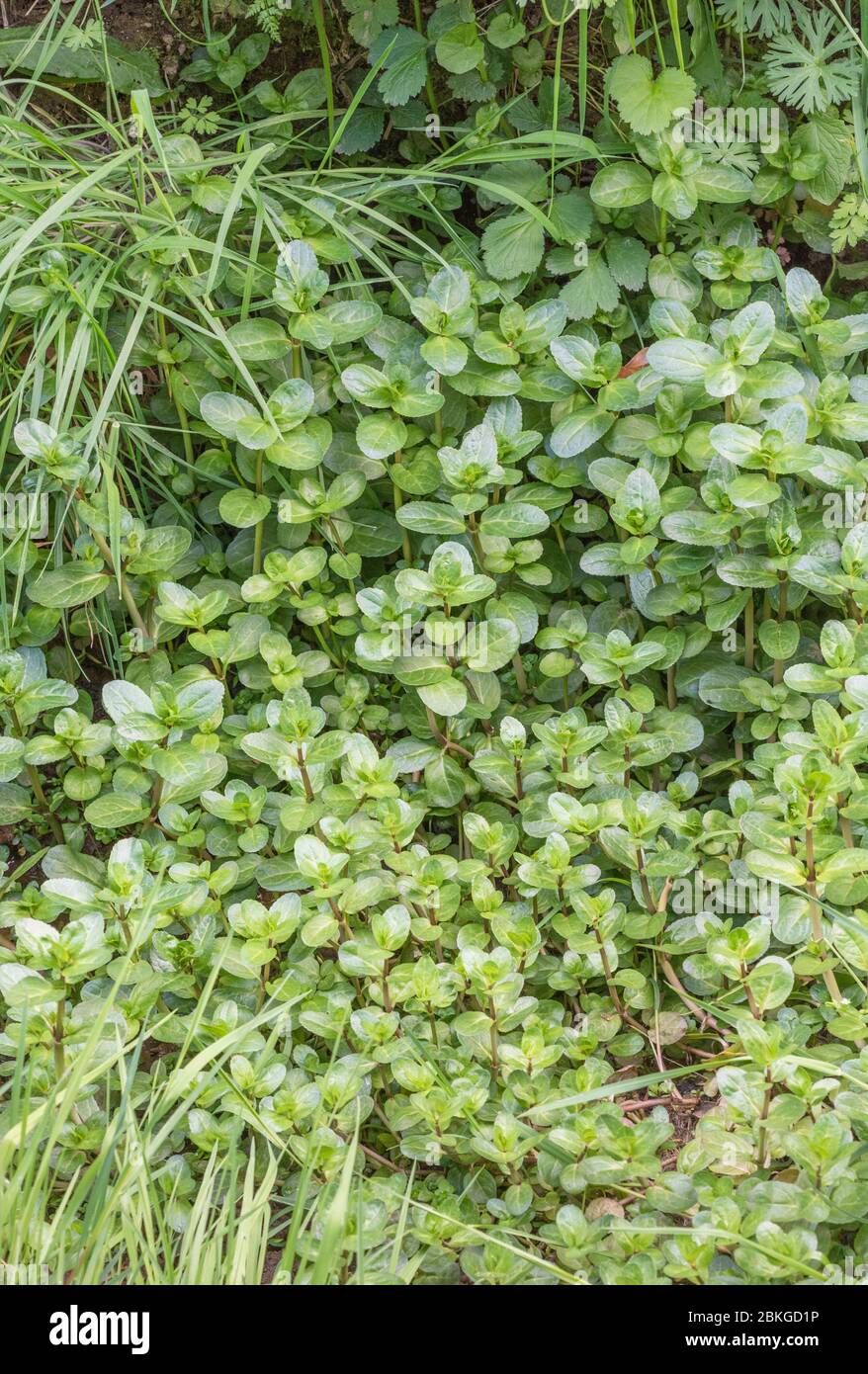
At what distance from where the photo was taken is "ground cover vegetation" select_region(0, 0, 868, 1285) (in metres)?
2.12

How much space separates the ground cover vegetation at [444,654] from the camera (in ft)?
6.95

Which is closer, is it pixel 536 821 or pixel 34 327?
pixel 536 821

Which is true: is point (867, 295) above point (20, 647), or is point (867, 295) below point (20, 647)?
above

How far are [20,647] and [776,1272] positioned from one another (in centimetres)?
196

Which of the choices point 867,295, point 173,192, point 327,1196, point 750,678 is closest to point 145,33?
point 173,192

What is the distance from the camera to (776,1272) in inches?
72.6

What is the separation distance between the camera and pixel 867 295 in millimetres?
3035

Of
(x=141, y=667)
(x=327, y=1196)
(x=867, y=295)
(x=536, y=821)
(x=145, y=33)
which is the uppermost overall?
(x=145, y=33)

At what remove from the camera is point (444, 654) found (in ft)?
8.59

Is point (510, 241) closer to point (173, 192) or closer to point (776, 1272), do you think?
point (173, 192)

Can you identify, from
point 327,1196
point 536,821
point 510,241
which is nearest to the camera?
point 327,1196

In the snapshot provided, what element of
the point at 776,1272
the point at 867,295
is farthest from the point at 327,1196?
the point at 867,295

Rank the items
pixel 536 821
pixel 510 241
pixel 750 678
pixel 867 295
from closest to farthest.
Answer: pixel 536 821
pixel 750 678
pixel 510 241
pixel 867 295

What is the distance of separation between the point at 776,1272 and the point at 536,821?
940 millimetres
